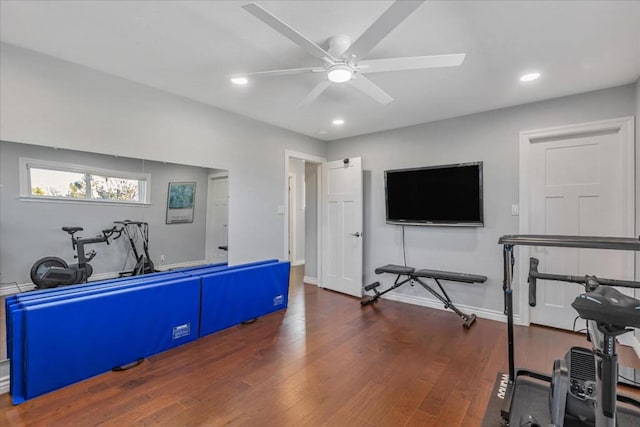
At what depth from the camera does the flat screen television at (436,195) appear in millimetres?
3649

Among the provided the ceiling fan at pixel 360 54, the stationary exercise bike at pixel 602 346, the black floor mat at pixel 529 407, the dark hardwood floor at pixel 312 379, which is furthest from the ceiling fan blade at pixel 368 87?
the black floor mat at pixel 529 407

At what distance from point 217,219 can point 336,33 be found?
8.11 feet

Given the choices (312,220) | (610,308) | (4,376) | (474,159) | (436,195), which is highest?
(474,159)

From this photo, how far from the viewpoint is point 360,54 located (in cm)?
193

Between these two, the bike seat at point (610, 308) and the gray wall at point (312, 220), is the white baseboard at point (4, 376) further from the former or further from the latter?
the gray wall at point (312, 220)

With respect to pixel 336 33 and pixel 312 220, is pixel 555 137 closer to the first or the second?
pixel 336 33

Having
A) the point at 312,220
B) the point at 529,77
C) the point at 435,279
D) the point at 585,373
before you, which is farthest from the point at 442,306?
the point at 529,77

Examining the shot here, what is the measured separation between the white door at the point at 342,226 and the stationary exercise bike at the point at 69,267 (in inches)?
118

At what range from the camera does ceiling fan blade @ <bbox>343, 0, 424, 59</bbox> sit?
4.68 feet

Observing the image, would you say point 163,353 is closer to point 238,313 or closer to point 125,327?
point 125,327

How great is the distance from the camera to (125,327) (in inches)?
97.7

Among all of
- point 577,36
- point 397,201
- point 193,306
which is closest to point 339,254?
point 397,201

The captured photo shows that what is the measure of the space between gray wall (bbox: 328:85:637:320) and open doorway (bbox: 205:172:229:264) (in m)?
2.16

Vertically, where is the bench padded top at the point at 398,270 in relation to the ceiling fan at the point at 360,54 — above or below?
below
